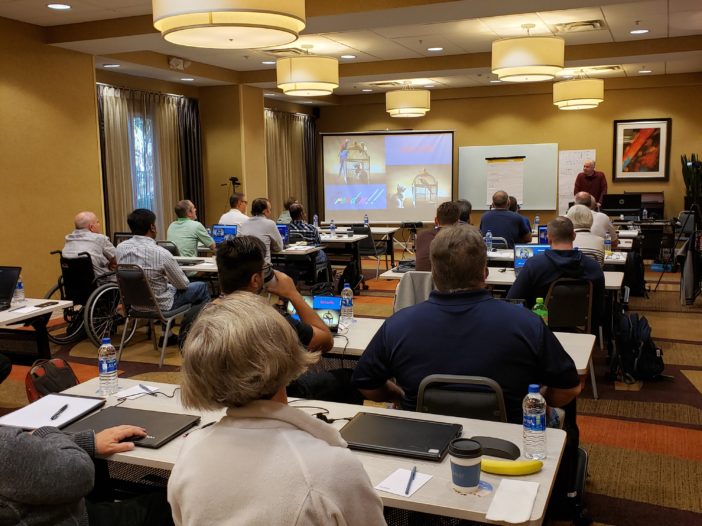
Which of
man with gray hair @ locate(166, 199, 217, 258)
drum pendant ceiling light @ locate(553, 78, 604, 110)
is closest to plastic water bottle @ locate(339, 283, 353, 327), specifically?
man with gray hair @ locate(166, 199, 217, 258)

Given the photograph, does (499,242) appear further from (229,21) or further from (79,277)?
(229,21)

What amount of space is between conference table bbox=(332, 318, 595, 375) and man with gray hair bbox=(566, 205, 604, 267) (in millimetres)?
2239

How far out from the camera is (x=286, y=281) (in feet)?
10.3

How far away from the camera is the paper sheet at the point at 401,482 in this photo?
1.75 m

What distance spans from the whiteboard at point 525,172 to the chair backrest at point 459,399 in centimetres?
1104

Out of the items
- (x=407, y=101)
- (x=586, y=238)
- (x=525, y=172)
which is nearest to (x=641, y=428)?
(x=586, y=238)

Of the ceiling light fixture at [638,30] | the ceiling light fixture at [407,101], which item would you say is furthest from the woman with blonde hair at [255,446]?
the ceiling light fixture at [407,101]

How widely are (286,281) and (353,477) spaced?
1.95 m

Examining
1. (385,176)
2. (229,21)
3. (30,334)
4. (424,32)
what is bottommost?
(30,334)

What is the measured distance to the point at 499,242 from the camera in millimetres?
7070

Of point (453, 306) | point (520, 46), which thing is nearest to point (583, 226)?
point (520, 46)

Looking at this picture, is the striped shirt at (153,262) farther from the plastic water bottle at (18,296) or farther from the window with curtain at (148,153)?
the window with curtain at (148,153)

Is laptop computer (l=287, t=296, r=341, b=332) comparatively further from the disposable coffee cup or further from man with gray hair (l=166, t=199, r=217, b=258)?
man with gray hair (l=166, t=199, r=217, b=258)

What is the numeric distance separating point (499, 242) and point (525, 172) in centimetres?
616
